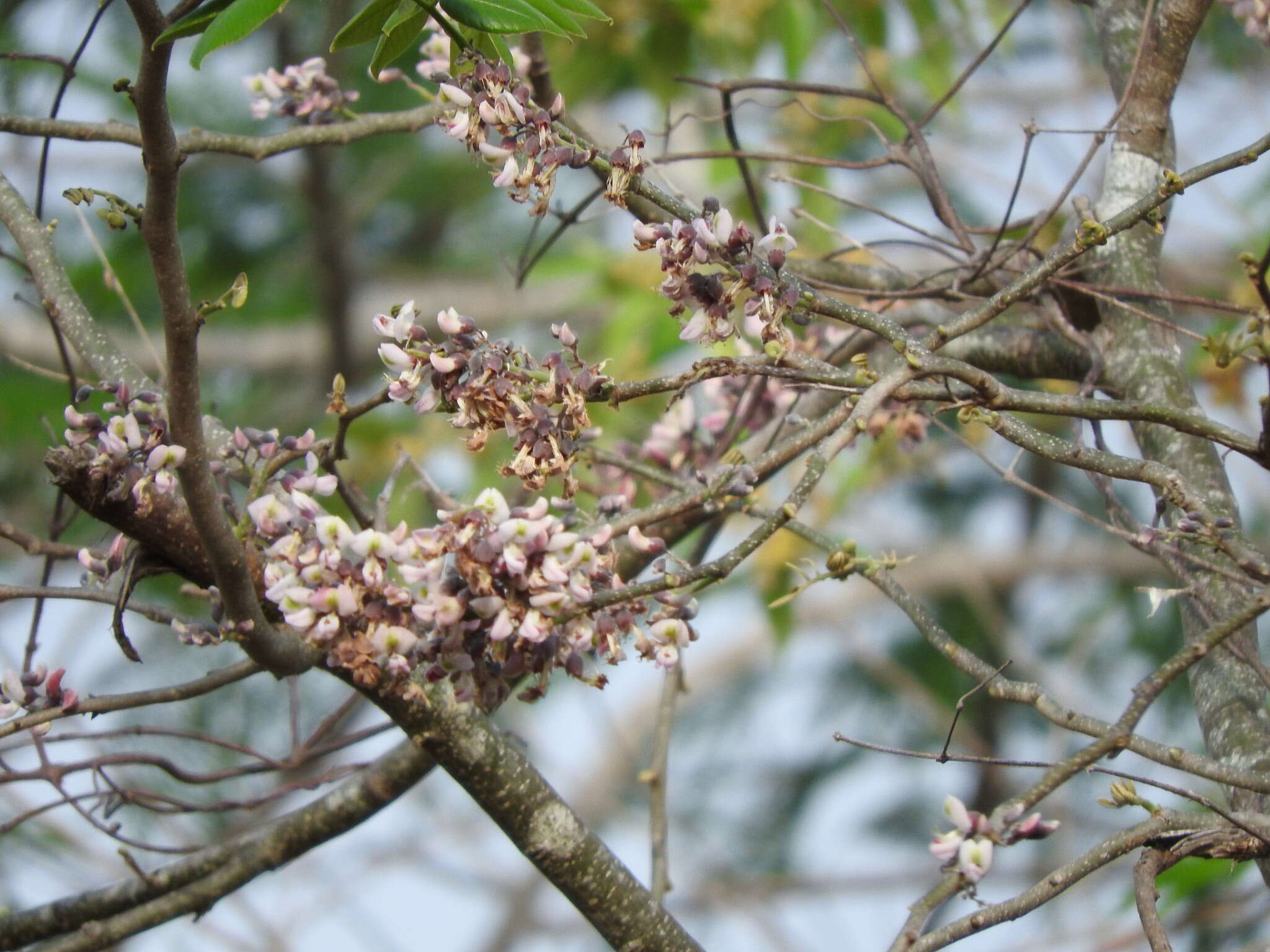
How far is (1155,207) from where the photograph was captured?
764mm

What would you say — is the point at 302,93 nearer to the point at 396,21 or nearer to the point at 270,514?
the point at 396,21

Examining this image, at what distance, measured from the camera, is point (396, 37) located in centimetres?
79

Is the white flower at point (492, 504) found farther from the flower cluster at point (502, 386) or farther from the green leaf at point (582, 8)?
the green leaf at point (582, 8)

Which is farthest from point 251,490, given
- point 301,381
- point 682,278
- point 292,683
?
point 301,381

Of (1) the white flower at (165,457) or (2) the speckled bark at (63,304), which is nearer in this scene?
(1) the white flower at (165,457)

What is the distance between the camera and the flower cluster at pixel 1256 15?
98 cm

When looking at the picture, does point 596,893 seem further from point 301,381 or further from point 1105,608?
point 1105,608

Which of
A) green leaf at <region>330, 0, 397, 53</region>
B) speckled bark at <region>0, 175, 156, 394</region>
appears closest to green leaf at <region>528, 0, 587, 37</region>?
green leaf at <region>330, 0, 397, 53</region>

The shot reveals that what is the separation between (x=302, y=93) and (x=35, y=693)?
0.71 m

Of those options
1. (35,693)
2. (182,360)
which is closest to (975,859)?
(182,360)

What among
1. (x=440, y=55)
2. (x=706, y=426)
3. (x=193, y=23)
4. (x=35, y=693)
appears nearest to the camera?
(x=193, y=23)

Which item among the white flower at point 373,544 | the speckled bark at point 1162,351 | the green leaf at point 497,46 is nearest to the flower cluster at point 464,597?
the white flower at point 373,544

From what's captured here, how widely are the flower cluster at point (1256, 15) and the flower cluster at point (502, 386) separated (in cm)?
68

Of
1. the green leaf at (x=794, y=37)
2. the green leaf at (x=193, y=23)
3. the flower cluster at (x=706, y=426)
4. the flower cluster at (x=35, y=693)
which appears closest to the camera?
the green leaf at (x=193, y=23)
